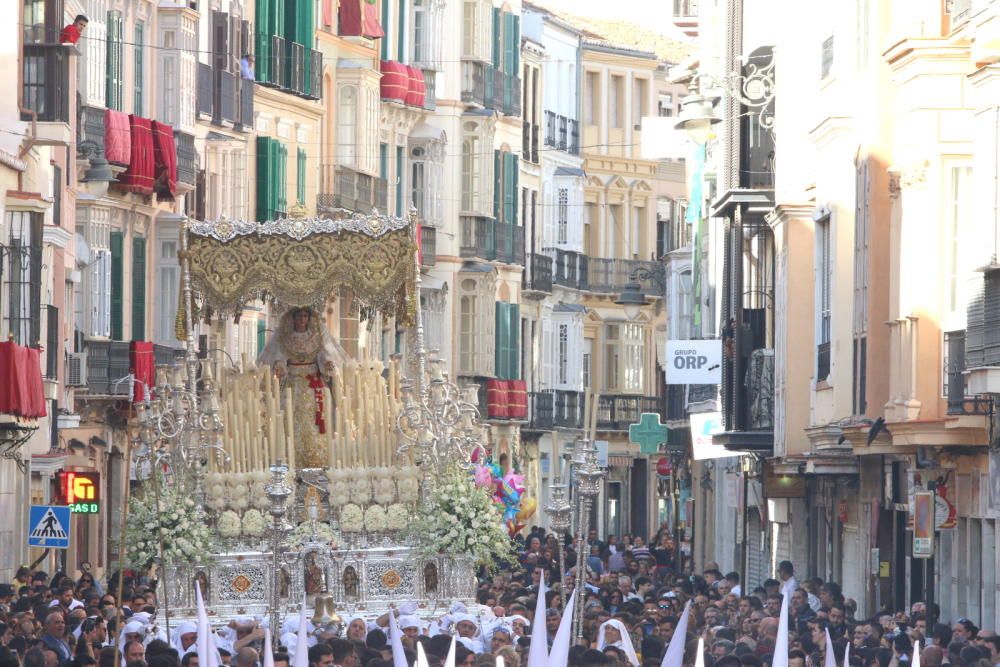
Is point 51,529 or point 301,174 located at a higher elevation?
point 301,174

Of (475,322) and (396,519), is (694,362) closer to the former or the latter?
(396,519)

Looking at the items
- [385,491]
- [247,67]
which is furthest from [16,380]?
[247,67]

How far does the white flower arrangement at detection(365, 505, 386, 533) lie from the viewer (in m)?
26.9

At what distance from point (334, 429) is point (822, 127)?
24.4 ft

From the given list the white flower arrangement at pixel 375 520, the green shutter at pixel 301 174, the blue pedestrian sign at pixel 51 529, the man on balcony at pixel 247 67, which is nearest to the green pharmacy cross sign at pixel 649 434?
the green shutter at pixel 301 174

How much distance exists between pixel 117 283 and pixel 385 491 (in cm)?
1829

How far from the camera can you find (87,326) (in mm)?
43062

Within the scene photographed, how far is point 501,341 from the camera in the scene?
66.0 meters

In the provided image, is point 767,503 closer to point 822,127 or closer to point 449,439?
point 822,127

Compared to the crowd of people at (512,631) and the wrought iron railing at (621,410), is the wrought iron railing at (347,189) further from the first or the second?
the wrought iron railing at (621,410)

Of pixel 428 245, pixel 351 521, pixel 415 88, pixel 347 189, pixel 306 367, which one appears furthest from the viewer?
pixel 428 245

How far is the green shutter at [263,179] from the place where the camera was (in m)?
51.1

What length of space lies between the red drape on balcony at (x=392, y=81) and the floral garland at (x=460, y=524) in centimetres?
3178

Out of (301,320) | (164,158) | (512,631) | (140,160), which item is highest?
(164,158)
